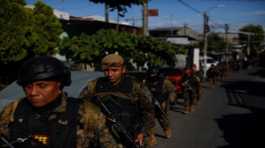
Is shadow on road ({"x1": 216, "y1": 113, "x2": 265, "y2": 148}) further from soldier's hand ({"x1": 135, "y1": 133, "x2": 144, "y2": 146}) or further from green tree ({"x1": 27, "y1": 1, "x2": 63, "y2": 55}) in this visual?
green tree ({"x1": 27, "y1": 1, "x2": 63, "y2": 55})

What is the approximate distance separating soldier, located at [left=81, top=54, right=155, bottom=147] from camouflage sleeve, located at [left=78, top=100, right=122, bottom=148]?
5.74 ft

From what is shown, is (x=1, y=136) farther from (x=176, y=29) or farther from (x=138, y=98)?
(x=176, y=29)

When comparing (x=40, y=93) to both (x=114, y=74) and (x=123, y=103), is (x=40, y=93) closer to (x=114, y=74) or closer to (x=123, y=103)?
(x=123, y=103)

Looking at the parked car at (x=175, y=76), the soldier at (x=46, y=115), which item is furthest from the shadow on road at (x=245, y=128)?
the soldier at (x=46, y=115)

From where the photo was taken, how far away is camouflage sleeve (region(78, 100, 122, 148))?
79.6 inches

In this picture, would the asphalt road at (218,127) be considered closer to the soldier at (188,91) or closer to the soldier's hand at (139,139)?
the soldier at (188,91)

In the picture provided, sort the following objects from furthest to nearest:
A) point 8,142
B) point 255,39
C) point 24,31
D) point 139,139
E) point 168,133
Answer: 1. point 255,39
2. point 24,31
3. point 168,133
4. point 139,139
5. point 8,142

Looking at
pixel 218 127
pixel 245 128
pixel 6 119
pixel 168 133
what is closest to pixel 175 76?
pixel 218 127

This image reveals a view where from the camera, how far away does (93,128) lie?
207 cm

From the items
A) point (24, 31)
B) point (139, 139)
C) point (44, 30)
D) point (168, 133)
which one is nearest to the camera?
point (139, 139)

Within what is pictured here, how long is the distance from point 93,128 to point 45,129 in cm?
25

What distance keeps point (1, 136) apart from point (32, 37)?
→ 13.0 meters

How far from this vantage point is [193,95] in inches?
→ 462

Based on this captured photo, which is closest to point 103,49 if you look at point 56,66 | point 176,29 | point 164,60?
point 164,60
